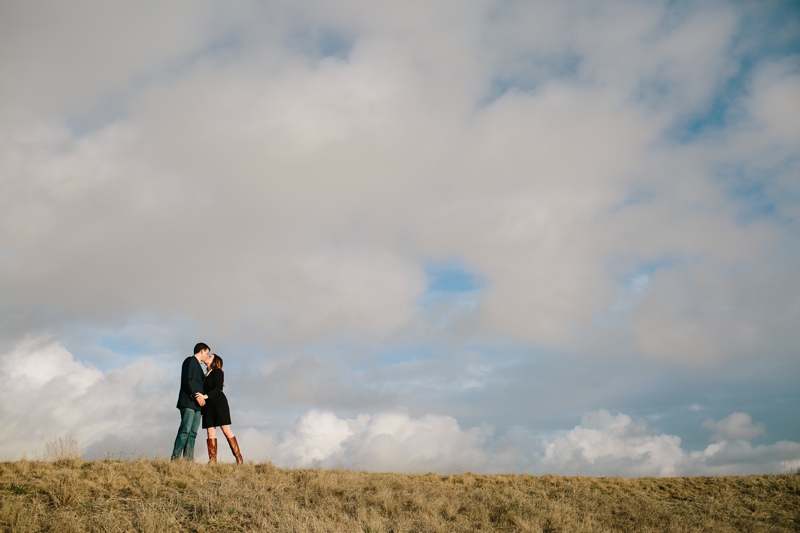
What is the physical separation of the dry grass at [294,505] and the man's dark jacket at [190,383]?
4.24 ft

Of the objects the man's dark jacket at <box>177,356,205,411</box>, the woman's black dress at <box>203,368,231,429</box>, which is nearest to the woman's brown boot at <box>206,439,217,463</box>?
the woman's black dress at <box>203,368,231,429</box>

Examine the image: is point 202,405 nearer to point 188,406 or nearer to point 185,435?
point 188,406

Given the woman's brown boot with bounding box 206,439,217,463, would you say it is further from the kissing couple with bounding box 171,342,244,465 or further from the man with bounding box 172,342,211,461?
the man with bounding box 172,342,211,461

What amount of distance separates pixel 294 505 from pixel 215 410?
357 cm

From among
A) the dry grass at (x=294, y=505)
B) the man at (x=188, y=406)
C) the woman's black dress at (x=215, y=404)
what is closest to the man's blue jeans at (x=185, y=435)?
the man at (x=188, y=406)

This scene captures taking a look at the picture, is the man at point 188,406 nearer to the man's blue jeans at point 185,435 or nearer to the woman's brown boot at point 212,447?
the man's blue jeans at point 185,435

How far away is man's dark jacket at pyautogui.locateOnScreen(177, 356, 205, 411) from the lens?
36.7ft

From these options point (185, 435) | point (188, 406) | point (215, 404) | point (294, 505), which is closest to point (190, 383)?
point (188, 406)

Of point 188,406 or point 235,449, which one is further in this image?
point 235,449

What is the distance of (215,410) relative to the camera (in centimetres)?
1173

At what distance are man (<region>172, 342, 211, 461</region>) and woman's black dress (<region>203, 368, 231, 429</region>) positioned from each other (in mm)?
244

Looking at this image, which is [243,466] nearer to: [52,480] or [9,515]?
[52,480]

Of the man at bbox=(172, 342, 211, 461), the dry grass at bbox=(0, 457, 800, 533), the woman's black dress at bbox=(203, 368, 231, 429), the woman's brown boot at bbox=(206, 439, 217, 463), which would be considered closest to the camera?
the dry grass at bbox=(0, 457, 800, 533)

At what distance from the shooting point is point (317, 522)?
28.2 feet
